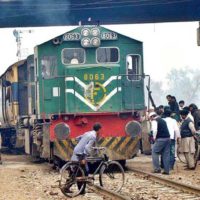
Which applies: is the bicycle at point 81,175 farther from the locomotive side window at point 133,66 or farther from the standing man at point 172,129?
the locomotive side window at point 133,66

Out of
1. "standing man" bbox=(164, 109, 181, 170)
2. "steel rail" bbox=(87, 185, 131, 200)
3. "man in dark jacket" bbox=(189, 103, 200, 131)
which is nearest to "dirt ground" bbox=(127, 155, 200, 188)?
"standing man" bbox=(164, 109, 181, 170)

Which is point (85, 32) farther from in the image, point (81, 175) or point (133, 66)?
point (81, 175)

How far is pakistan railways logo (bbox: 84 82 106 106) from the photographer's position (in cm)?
1469

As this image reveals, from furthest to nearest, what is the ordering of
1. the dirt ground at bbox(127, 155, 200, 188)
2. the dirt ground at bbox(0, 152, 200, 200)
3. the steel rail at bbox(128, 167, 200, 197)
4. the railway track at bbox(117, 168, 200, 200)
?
1. the dirt ground at bbox(127, 155, 200, 188)
2. the dirt ground at bbox(0, 152, 200, 200)
3. the steel rail at bbox(128, 167, 200, 197)
4. the railway track at bbox(117, 168, 200, 200)

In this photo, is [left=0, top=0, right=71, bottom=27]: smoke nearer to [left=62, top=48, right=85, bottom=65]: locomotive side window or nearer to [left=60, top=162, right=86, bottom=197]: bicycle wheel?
[left=62, top=48, right=85, bottom=65]: locomotive side window

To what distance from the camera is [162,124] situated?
14273 millimetres

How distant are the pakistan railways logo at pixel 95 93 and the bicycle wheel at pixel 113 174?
309 cm

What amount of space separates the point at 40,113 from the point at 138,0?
37.4 ft

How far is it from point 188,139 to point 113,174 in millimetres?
4010

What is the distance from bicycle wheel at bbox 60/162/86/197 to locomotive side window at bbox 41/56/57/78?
169 inches

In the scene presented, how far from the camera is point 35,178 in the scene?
14016mm

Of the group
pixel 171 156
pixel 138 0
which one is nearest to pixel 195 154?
pixel 171 156

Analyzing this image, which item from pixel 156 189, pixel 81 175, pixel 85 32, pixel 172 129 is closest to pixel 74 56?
pixel 85 32

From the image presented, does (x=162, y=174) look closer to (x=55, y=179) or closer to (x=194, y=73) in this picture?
(x=55, y=179)
